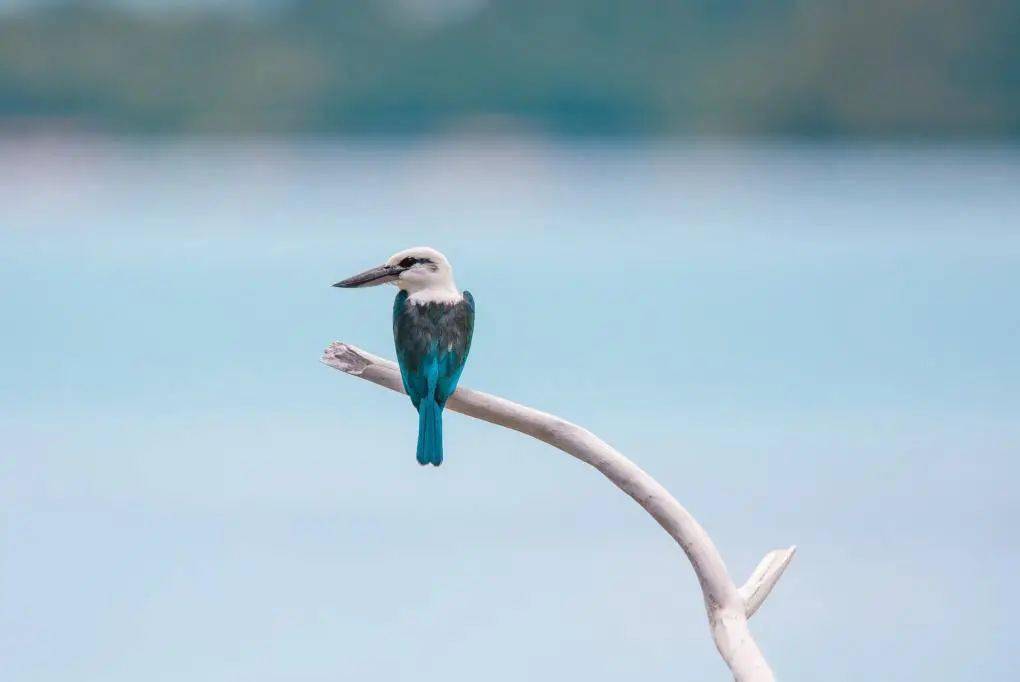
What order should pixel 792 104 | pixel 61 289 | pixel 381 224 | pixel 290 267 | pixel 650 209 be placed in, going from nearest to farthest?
pixel 61 289, pixel 290 267, pixel 792 104, pixel 381 224, pixel 650 209

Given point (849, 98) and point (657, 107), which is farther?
point (657, 107)

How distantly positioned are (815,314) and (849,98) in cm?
1084

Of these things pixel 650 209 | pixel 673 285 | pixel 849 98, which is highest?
pixel 849 98

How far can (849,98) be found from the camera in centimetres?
3431

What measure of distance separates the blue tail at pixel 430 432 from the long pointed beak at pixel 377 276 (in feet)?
1.10

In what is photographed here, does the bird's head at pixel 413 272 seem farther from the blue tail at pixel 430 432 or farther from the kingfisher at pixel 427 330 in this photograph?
the blue tail at pixel 430 432

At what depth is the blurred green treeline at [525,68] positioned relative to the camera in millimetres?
33594

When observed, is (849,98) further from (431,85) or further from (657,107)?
(431,85)

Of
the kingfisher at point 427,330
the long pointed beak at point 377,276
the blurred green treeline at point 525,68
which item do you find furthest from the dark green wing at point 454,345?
the blurred green treeline at point 525,68

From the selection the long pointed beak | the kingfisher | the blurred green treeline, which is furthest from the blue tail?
the blurred green treeline

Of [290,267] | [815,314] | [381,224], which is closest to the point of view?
[815,314]

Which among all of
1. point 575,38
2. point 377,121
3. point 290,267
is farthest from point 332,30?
point 290,267

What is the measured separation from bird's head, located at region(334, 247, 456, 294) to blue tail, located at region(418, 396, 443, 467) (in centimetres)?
32

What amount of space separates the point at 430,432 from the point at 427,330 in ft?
0.76
